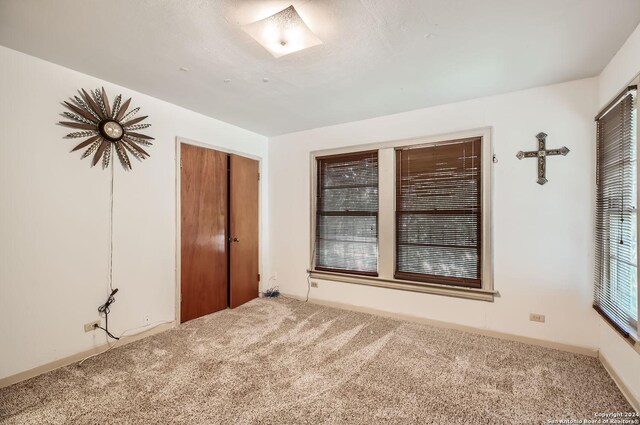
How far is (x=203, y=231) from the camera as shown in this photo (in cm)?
354

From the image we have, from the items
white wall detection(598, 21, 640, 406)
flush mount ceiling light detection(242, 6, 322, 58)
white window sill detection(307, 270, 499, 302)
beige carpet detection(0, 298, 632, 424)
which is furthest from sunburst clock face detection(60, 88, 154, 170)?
white wall detection(598, 21, 640, 406)

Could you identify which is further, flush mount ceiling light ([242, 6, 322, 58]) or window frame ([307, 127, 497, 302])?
window frame ([307, 127, 497, 302])

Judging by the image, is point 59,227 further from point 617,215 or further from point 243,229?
point 617,215

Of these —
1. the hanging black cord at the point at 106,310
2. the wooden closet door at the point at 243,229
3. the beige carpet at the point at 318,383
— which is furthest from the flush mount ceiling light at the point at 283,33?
the hanging black cord at the point at 106,310

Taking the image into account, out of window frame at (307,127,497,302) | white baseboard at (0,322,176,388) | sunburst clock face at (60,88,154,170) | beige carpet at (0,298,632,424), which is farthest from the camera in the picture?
window frame at (307,127,497,302)

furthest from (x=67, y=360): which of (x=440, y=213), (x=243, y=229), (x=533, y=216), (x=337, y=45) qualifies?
(x=533, y=216)

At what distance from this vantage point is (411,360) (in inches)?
97.6

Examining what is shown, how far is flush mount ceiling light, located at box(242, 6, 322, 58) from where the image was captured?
70.0 inches

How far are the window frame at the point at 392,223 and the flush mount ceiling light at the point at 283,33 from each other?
6.16ft

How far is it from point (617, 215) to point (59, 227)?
4507mm

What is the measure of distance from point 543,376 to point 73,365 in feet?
12.7

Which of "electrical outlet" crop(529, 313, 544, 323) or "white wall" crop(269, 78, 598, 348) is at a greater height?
"white wall" crop(269, 78, 598, 348)

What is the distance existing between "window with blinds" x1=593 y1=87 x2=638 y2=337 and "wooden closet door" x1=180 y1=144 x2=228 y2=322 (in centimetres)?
391

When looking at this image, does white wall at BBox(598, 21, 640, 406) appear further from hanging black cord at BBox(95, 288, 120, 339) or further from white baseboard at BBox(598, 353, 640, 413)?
hanging black cord at BBox(95, 288, 120, 339)
